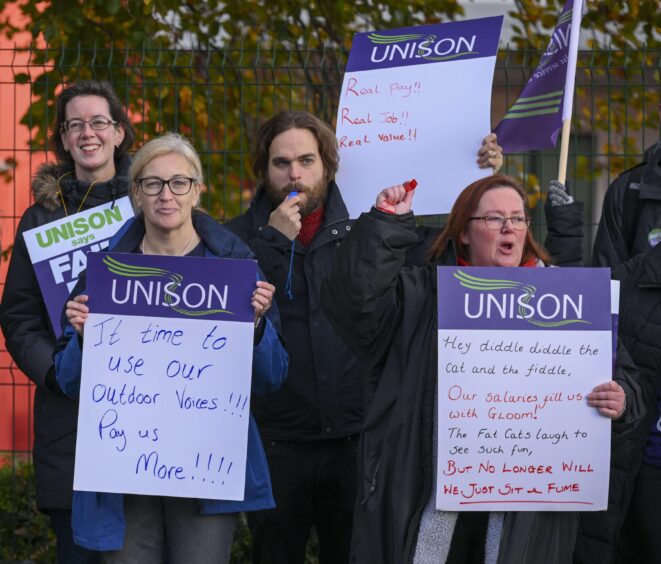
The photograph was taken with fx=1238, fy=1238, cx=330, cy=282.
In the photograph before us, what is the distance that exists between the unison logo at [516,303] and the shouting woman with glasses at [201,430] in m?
0.67

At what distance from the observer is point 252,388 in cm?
423

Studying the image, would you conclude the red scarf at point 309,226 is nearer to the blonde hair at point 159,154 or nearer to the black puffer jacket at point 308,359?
the black puffer jacket at point 308,359

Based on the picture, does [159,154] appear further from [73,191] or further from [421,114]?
[421,114]

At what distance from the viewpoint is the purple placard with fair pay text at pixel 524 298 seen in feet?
12.5

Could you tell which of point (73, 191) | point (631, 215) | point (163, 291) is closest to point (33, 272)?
point (73, 191)

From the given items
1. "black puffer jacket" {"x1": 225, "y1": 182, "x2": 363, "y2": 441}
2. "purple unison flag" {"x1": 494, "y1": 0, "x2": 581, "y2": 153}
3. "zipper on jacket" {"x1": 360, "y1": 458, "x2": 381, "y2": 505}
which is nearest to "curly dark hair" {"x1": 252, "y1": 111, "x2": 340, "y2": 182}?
"black puffer jacket" {"x1": 225, "y1": 182, "x2": 363, "y2": 441}

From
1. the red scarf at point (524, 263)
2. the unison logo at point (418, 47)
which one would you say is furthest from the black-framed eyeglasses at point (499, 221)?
the unison logo at point (418, 47)

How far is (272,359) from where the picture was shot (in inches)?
161

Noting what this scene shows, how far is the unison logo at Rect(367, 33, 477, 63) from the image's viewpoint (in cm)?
503

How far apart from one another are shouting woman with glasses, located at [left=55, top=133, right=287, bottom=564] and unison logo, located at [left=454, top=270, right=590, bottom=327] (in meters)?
0.67

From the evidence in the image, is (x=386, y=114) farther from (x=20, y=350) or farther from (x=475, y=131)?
(x=20, y=350)

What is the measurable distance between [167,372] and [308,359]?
0.77 metres

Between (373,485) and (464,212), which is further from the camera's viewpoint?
(464,212)

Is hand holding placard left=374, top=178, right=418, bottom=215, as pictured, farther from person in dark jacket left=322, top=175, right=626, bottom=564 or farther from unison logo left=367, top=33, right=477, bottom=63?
unison logo left=367, top=33, right=477, bottom=63
